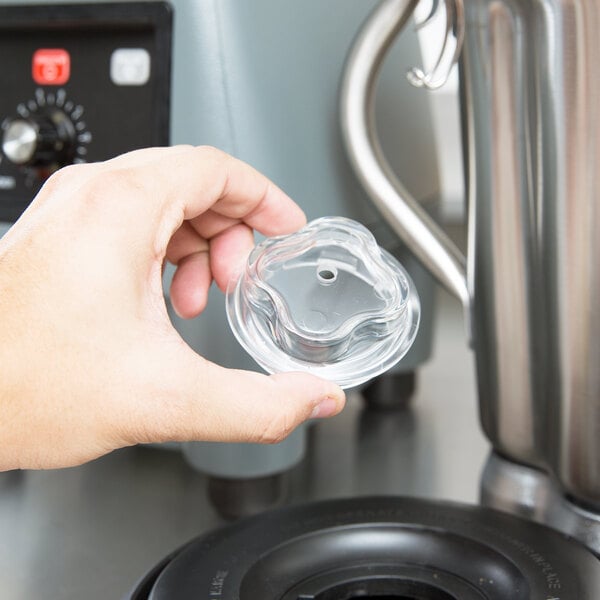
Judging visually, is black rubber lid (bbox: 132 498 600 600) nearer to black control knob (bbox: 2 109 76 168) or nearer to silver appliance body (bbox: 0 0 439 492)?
silver appliance body (bbox: 0 0 439 492)

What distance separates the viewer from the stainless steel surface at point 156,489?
0.53 m

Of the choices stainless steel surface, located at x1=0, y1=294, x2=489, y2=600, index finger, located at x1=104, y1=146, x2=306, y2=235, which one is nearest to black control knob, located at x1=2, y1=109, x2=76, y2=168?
Answer: index finger, located at x1=104, y1=146, x2=306, y2=235

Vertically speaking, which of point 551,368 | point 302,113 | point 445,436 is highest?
point 302,113

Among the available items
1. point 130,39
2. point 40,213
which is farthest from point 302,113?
point 40,213

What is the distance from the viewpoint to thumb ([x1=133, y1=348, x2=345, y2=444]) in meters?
0.36

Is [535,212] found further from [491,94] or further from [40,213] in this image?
[40,213]

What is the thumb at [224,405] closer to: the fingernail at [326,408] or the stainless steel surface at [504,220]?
the fingernail at [326,408]

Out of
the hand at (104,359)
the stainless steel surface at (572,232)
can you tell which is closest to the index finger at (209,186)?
the hand at (104,359)

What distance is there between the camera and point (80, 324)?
35 centimetres

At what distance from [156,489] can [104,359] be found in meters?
0.31

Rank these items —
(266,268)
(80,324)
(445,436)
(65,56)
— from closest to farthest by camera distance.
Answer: (80,324) < (266,268) < (65,56) < (445,436)

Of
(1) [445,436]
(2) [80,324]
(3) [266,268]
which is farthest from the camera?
(1) [445,436]

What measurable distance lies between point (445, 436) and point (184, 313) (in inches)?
11.3

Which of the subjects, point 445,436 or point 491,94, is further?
point 445,436
